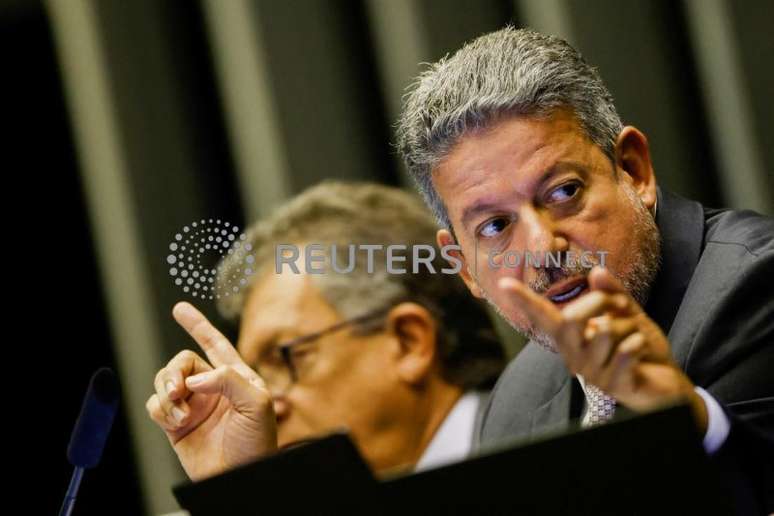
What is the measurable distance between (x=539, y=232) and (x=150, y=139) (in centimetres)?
148

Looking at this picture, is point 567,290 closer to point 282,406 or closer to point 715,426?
point 715,426

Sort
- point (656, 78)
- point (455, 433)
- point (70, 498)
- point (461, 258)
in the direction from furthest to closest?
point (656, 78) < point (455, 433) < point (461, 258) < point (70, 498)

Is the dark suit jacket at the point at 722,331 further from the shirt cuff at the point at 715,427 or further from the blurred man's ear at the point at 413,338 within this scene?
the blurred man's ear at the point at 413,338

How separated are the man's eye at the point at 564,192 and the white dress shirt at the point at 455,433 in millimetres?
740

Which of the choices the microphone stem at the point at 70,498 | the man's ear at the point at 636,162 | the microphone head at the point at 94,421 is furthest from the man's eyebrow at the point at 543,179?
the microphone stem at the point at 70,498

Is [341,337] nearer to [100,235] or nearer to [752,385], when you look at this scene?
[100,235]

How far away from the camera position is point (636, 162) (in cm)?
184

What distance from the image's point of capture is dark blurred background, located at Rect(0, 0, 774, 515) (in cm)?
280

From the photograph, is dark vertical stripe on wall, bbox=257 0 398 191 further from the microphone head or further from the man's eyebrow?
the microphone head

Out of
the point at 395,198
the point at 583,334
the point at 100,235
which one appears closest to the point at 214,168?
the point at 100,235

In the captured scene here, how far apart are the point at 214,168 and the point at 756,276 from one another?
169cm

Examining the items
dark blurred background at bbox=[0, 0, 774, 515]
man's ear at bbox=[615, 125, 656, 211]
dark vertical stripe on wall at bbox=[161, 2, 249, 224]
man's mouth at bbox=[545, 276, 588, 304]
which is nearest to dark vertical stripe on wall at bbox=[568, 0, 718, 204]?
dark blurred background at bbox=[0, 0, 774, 515]

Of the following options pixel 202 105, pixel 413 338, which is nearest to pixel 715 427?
pixel 413 338

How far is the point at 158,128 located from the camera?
9.41 ft
